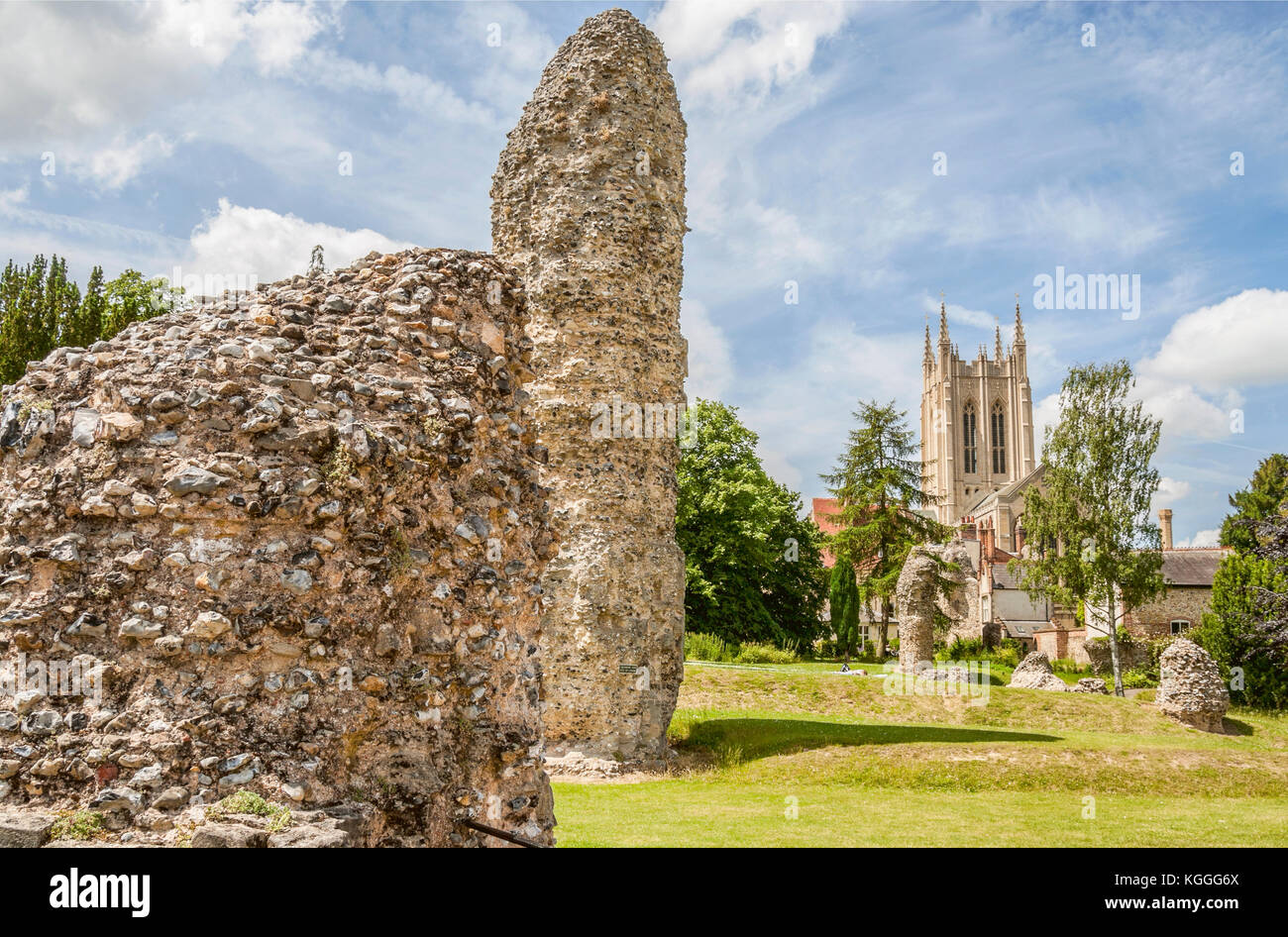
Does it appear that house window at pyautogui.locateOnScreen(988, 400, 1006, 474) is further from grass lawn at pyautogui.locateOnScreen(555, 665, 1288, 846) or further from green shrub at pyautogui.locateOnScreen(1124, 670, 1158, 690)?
grass lawn at pyautogui.locateOnScreen(555, 665, 1288, 846)

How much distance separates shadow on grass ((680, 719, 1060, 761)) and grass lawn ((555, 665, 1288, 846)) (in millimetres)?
48

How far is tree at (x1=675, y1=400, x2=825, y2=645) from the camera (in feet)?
118

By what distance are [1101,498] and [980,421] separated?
80253 mm

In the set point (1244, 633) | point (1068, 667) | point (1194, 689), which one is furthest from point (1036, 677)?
point (1068, 667)

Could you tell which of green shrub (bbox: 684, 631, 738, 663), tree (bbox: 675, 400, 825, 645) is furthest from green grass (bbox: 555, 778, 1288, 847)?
tree (bbox: 675, 400, 825, 645)

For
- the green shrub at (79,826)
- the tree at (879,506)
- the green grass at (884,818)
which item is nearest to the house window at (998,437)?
the tree at (879,506)

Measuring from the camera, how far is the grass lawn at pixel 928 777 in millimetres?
10531

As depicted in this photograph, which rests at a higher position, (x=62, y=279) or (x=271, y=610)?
(x=62, y=279)

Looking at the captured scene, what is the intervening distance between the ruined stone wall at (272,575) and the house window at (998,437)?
364 ft

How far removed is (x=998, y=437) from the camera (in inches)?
4252
